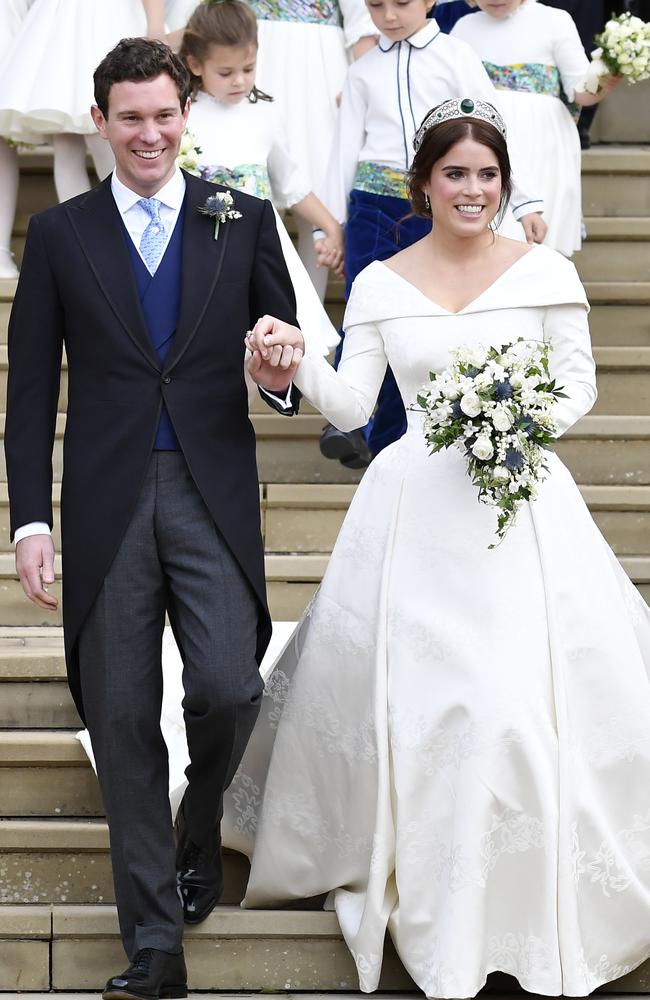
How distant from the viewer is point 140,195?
3852 millimetres

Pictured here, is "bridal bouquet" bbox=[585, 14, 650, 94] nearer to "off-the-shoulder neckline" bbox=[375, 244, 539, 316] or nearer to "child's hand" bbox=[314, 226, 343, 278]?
"child's hand" bbox=[314, 226, 343, 278]

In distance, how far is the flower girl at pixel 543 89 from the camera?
6.75 m

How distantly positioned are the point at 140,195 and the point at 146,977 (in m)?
1.77

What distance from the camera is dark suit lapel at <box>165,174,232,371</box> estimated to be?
12.4 feet

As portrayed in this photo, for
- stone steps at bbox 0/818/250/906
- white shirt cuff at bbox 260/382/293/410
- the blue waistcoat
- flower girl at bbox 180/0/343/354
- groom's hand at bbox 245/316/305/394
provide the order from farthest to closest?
flower girl at bbox 180/0/343/354
stone steps at bbox 0/818/250/906
white shirt cuff at bbox 260/382/293/410
the blue waistcoat
groom's hand at bbox 245/316/305/394

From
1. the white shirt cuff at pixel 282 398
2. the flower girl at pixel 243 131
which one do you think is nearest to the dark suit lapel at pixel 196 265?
the white shirt cuff at pixel 282 398

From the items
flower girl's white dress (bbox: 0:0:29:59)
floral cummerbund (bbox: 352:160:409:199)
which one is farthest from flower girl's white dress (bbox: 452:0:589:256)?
flower girl's white dress (bbox: 0:0:29:59)

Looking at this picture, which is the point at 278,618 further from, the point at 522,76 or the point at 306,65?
the point at 306,65

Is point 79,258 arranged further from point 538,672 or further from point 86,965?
point 86,965

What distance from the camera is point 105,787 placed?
384 centimetres

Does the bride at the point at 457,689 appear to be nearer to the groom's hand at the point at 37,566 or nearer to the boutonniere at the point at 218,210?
the boutonniere at the point at 218,210

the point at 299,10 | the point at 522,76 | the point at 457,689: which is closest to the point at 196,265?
the point at 457,689

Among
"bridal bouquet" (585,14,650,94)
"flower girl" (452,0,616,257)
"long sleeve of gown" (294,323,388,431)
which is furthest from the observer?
"flower girl" (452,0,616,257)

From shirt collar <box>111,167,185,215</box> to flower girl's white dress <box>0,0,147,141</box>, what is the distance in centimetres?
272
